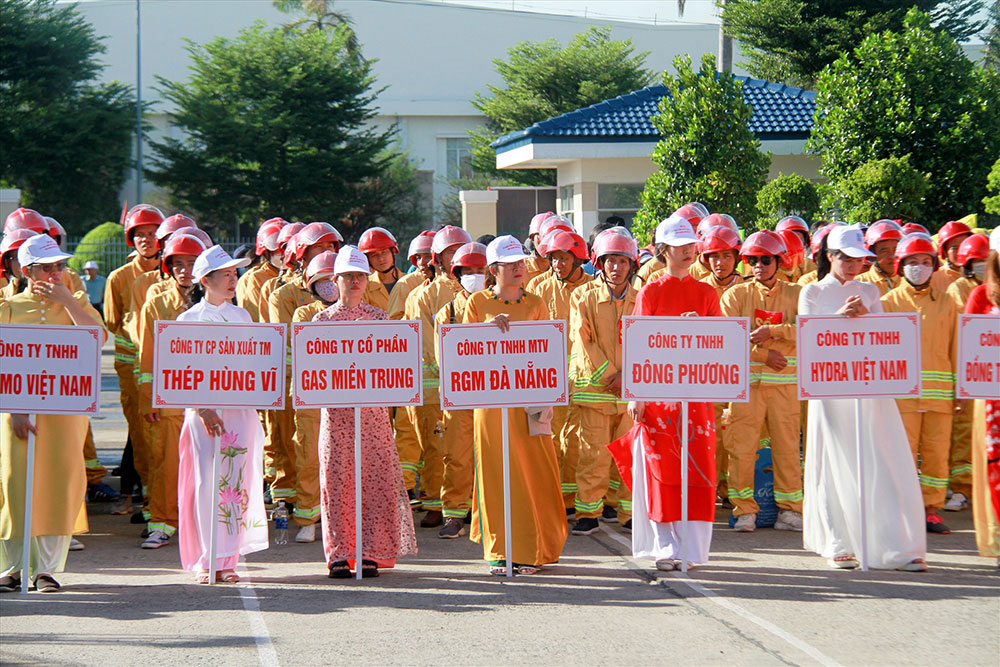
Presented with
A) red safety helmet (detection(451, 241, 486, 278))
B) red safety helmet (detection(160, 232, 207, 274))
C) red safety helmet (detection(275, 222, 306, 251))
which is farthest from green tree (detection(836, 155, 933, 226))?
red safety helmet (detection(160, 232, 207, 274))

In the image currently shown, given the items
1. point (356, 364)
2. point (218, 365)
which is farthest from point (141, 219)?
point (356, 364)

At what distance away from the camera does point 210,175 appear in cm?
4412

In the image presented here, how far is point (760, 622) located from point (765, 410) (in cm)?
309

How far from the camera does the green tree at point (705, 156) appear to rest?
64.2 ft

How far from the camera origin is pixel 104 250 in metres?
34.2

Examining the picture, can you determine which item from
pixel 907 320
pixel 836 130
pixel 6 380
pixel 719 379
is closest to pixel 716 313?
pixel 719 379

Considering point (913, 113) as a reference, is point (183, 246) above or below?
below

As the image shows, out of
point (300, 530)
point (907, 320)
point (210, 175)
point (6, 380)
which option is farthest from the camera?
point (210, 175)

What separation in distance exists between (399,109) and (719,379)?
49.9m

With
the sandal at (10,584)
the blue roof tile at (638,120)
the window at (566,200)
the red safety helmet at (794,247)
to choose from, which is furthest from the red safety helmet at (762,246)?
the window at (566,200)

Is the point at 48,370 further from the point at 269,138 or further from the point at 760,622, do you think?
the point at 269,138

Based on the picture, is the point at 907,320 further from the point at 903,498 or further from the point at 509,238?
the point at 509,238

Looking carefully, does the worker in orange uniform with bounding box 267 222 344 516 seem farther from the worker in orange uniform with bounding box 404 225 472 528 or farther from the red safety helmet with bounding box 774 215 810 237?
the red safety helmet with bounding box 774 215 810 237

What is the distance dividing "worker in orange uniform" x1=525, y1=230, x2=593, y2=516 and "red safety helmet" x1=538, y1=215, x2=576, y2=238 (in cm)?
22
